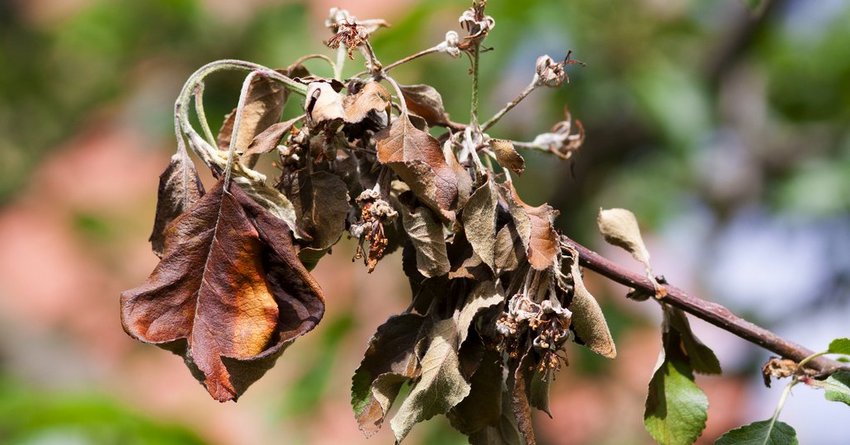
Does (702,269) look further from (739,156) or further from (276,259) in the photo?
(276,259)

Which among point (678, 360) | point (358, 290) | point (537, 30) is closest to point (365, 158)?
point (678, 360)

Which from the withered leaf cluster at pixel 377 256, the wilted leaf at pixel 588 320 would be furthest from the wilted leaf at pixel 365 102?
the wilted leaf at pixel 588 320

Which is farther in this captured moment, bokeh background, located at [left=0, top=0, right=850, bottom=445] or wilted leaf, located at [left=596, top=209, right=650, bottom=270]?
bokeh background, located at [left=0, top=0, right=850, bottom=445]

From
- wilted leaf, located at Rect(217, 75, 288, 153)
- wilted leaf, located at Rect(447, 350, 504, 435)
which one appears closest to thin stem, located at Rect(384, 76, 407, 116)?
wilted leaf, located at Rect(217, 75, 288, 153)

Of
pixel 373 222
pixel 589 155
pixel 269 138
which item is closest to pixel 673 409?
pixel 373 222

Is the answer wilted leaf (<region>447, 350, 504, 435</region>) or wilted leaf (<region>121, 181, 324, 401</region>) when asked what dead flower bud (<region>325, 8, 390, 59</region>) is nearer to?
wilted leaf (<region>121, 181, 324, 401</region>)

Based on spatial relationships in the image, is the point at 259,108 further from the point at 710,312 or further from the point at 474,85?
the point at 710,312
